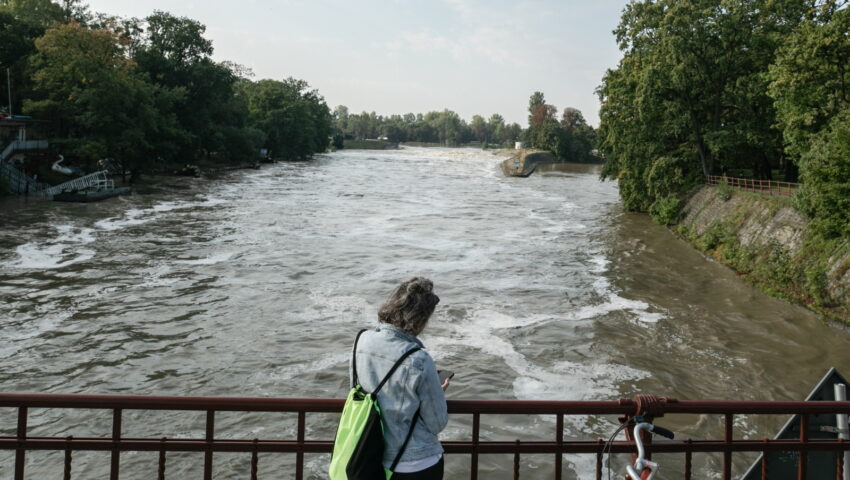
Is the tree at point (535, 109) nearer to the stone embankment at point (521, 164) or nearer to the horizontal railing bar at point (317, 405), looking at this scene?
the stone embankment at point (521, 164)

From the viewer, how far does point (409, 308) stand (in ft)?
13.0

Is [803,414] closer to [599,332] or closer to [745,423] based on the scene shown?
[745,423]

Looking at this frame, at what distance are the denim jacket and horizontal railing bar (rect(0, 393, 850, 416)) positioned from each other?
0.27 m

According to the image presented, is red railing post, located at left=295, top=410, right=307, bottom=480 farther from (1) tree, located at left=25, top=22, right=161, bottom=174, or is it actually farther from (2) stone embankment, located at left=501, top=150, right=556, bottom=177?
(2) stone embankment, located at left=501, top=150, right=556, bottom=177

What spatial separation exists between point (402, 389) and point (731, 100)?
39.9 metres

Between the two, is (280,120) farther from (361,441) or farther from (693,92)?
(361,441)

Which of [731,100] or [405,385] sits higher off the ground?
[731,100]

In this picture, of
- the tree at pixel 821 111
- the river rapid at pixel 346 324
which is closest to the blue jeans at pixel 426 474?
the river rapid at pixel 346 324

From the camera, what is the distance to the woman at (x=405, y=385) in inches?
150

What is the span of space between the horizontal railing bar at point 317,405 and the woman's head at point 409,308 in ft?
1.86

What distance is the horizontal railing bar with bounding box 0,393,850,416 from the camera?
3939mm

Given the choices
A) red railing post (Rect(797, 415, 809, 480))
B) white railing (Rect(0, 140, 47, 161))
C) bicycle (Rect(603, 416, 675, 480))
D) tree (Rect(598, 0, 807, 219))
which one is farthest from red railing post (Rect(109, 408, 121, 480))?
white railing (Rect(0, 140, 47, 161))

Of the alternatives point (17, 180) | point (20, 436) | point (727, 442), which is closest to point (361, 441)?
point (20, 436)

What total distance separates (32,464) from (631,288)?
730 inches
